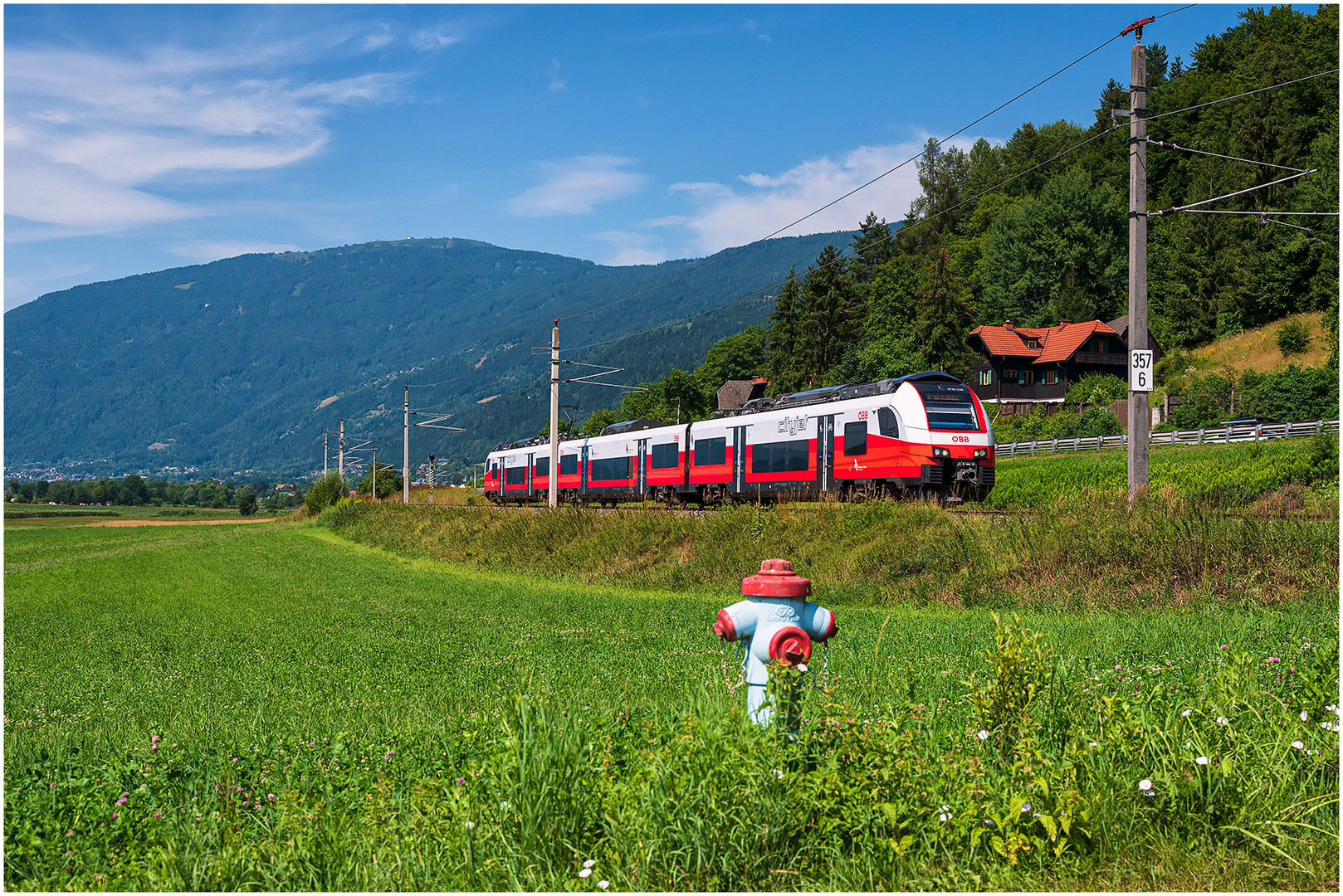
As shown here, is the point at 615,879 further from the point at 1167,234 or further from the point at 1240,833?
the point at 1167,234

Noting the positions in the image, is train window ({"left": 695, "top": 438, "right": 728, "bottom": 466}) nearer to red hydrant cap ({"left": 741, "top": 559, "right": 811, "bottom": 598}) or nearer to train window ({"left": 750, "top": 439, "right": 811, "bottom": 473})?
train window ({"left": 750, "top": 439, "right": 811, "bottom": 473})

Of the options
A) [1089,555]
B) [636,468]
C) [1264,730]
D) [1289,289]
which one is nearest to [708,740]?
[1264,730]

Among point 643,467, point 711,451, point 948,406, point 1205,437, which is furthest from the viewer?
point 1205,437

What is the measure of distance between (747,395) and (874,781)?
100m

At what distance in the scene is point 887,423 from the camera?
83.8 ft

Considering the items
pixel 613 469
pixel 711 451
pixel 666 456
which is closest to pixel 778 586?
pixel 711 451

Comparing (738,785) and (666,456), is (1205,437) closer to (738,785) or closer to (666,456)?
(666,456)

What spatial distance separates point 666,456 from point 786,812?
3474 centimetres

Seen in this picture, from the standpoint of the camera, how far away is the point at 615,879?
4.19 m

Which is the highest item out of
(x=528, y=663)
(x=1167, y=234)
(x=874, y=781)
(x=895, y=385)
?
(x=1167, y=234)

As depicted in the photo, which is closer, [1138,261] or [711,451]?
[1138,261]

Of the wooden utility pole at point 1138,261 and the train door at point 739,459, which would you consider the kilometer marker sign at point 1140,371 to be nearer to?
the wooden utility pole at point 1138,261

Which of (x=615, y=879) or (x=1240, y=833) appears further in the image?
(x=1240, y=833)

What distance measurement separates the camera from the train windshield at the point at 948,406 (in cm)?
2506
